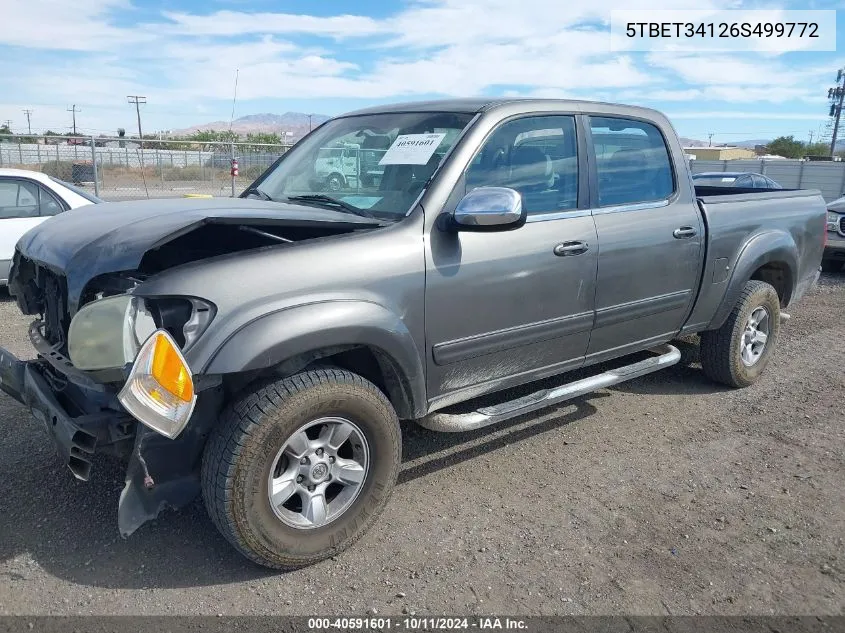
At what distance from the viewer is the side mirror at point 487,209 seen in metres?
3.09

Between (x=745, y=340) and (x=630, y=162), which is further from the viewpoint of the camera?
(x=745, y=340)

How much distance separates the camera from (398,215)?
330cm

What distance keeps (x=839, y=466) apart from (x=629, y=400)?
1.37 meters

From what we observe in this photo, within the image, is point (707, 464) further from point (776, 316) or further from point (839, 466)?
point (776, 316)

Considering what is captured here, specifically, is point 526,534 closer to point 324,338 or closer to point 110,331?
point 324,338

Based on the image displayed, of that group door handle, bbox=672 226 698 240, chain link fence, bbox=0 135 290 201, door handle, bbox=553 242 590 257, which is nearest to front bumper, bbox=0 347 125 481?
door handle, bbox=553 242 590 257

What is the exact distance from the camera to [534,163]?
12.3 ft

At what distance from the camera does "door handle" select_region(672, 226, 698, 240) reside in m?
4.30

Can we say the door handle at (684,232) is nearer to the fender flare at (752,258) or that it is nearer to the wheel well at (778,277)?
the fender flare at (752,258)

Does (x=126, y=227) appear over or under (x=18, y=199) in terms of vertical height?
over

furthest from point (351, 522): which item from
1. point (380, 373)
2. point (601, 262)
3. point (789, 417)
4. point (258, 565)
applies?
point (789, 417)

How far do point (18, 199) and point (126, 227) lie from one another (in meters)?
5.79

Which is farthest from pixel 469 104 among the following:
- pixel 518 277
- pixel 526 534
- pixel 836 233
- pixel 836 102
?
pixel 836 102

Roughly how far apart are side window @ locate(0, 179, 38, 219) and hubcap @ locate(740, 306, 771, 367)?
7.09 metres
